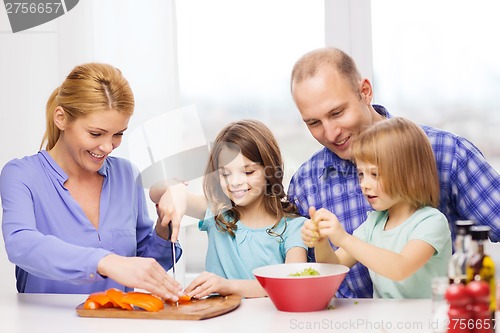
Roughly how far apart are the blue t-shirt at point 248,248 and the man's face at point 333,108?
25 cm

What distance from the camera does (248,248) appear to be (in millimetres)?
2049

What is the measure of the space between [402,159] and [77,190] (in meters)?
0.90

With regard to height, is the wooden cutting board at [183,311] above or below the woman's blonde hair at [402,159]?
below

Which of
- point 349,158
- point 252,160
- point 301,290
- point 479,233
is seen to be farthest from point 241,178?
point 479,233

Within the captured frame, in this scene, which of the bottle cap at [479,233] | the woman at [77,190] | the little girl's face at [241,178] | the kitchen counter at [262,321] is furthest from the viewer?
the little girl's face at [241,178]

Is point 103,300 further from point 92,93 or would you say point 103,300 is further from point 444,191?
point 444,191

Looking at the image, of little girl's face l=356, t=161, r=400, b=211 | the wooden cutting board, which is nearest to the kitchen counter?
the wooden cutting board

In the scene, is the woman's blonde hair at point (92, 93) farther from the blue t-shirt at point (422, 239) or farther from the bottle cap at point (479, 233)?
the bottle cap at point (479, 233)

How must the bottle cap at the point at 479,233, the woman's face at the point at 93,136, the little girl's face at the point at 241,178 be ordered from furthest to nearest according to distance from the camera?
the little girl's face at the point at 241,178, the woman's face at the point at 93,136, the bottle cap at the point at 479,233

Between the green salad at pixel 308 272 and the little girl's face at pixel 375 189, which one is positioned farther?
the little girl's face at pixel 375 189

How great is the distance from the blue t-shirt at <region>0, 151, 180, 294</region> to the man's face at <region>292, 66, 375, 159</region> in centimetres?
55

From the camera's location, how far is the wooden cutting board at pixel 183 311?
1577 mm

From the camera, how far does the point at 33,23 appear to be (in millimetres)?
3127

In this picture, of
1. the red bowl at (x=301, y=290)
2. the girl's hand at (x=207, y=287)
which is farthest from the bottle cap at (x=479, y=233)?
the girl's hand at (x=207, y=287)
